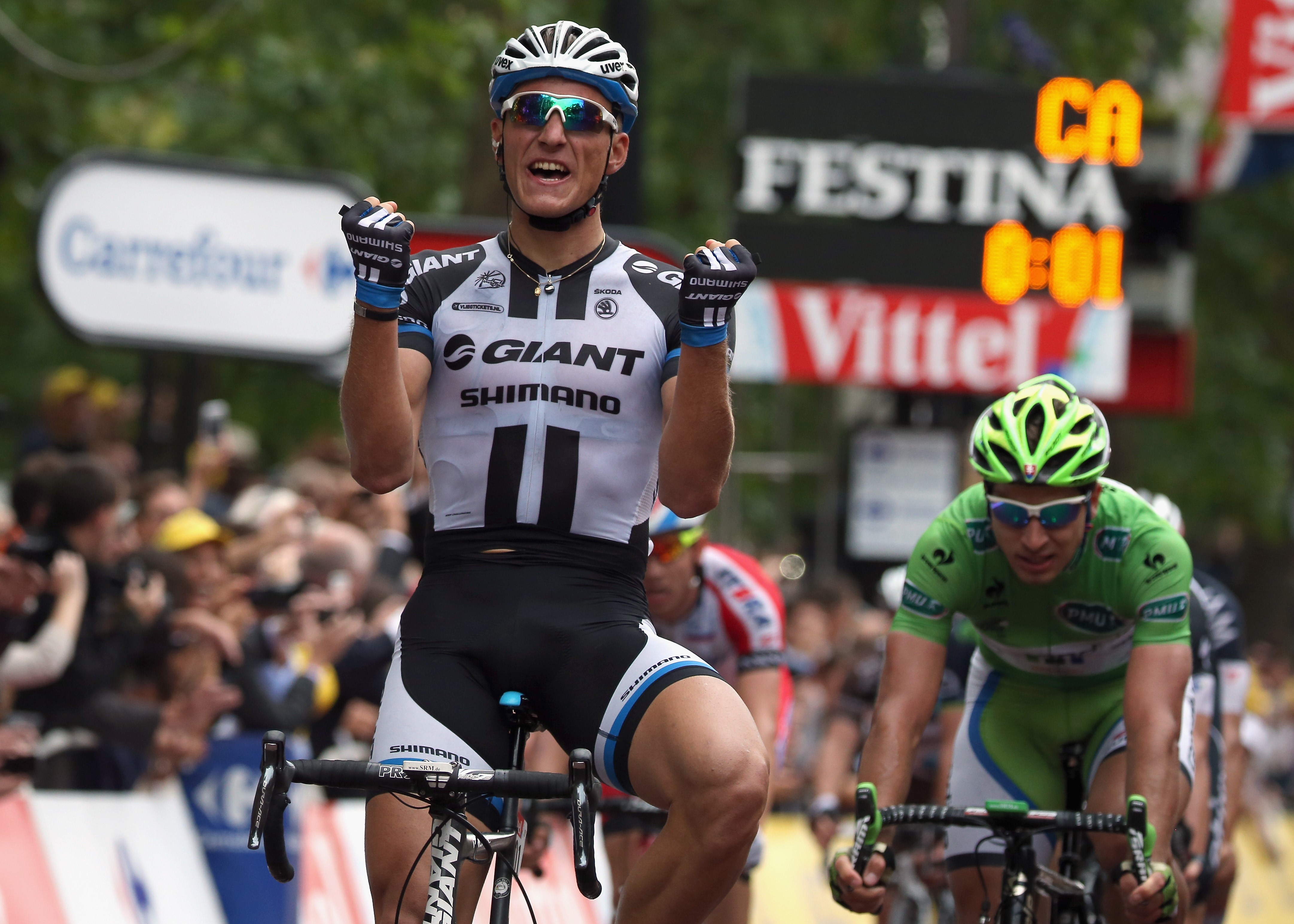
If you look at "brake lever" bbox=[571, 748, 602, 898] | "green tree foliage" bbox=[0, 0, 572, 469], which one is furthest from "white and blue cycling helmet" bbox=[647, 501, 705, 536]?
"green tree foliage" bbox=[0, 0, 572, 469]

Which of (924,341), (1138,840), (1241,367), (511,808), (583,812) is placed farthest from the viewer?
(1241,367)

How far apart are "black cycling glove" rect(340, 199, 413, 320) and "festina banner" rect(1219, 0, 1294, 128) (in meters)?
15.7

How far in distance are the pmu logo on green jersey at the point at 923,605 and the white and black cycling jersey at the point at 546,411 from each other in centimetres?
144

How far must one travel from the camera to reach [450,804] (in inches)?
175

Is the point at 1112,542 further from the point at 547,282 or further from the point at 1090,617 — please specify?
the point at 547,282

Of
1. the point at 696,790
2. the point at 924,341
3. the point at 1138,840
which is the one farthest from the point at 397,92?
the point at 696,790

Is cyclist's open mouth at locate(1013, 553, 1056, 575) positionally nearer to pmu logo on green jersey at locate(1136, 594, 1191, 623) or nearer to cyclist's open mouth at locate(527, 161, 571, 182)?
pmu logo on green jersey at locate(1136, 594, 1191, 623)

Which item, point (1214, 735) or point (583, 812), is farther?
point (1214, 735)

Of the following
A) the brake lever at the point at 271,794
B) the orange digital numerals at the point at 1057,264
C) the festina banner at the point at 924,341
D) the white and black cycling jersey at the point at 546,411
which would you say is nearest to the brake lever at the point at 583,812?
the brake lever at the point at 271,794

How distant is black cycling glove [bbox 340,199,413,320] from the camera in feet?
14.7

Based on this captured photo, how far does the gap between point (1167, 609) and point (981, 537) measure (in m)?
0.58

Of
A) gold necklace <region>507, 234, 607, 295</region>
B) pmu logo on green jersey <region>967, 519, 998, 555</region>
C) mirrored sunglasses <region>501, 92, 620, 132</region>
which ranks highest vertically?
mirrored sunglasses <region>501, 92, 620, 132</region>

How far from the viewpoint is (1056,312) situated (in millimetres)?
19125

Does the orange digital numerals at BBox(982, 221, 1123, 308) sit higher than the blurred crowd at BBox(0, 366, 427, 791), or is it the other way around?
the orange digital numerals at BBox(982, 221, 1123, 308)
